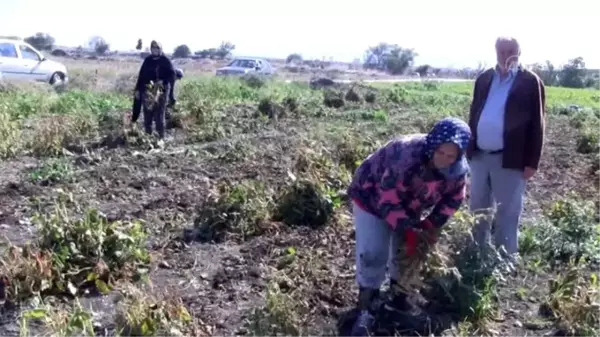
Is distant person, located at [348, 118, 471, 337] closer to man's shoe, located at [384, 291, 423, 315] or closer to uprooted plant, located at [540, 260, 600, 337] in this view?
man's shoe, located at [384, 291, 423, 315]

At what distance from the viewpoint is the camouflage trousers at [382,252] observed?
14.0ft

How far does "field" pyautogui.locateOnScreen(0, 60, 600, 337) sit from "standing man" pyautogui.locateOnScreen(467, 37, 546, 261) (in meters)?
0.25

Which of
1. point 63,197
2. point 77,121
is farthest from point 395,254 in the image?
point 77,121

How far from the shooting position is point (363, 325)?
430 cm

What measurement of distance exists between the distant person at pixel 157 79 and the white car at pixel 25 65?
9.57 meters

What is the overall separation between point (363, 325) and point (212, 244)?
197 centimetres

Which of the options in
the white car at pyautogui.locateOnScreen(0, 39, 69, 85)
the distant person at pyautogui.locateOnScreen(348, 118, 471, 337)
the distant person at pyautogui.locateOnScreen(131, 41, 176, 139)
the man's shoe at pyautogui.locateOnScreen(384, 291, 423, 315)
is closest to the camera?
the distant person at pyautogui.locateOnScreen(348, 118, 471, 337)

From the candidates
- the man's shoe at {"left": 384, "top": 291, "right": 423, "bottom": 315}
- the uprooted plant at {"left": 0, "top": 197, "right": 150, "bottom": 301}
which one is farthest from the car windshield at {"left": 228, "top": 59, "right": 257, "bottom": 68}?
the man's shoe at {"left": 384, "top": 291, "right": 423, "bottom": 315}

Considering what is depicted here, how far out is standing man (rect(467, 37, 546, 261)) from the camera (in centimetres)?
503

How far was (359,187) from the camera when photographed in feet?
13.9

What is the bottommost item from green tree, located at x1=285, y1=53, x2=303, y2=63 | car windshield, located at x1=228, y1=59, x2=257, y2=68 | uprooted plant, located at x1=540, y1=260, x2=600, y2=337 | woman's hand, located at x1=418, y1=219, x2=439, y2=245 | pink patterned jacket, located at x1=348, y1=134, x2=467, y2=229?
green tree, located at x1=285, y1=53, x2=303, y2=63

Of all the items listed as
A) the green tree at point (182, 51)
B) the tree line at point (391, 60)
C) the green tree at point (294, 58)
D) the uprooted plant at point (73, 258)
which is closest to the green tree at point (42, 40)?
the tree line at point (391, 60)

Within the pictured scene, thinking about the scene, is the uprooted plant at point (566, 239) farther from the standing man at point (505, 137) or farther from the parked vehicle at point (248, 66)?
the parked vehicle at point (248, 66)

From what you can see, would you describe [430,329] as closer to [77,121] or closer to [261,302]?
[261,302]
